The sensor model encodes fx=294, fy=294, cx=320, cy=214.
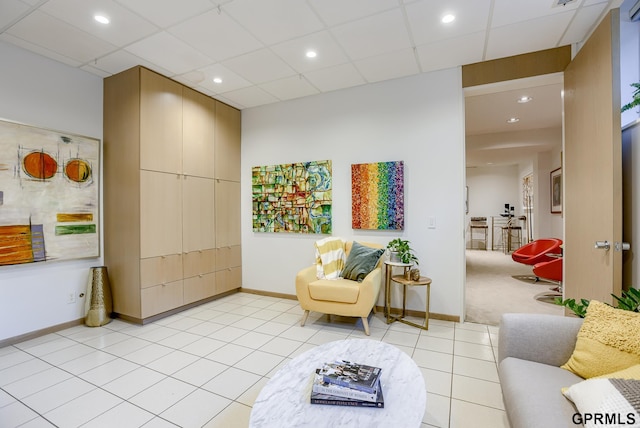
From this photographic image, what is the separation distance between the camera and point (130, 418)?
5.99 feet

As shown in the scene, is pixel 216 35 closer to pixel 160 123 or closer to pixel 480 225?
pixel 160 123

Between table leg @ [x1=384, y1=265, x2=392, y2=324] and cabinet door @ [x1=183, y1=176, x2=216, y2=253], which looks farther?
cabinet door @ [x1=183, y1=176, x2=216, y2=253]

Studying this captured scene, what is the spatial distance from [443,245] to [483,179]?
793 centimetres

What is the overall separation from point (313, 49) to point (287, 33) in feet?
1.17

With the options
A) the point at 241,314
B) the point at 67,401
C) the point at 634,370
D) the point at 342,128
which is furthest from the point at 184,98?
the point at 634,370

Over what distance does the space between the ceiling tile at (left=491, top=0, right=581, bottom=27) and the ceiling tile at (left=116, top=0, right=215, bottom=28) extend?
232 centimetres

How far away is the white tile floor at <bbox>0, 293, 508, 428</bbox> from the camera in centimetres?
185

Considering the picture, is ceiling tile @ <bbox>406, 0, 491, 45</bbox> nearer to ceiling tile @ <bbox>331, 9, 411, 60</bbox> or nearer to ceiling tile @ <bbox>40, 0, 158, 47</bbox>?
ceiling tile @ <bbox>331, 9, 411, 60</bbox>

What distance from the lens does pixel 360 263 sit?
3314 millimetres

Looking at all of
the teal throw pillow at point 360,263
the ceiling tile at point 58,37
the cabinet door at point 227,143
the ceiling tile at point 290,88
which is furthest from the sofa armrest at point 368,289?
the ceiling tile at point 58,37

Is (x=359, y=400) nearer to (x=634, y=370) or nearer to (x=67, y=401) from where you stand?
(x=634, y=370)

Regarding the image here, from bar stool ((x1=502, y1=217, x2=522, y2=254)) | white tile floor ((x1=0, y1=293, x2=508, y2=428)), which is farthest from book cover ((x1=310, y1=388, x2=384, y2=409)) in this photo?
bar stool ((x1=502, y1=217, x2=522, y2=254))

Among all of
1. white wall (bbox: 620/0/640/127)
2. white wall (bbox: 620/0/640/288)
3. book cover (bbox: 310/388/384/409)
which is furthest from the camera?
white wall (bbox: 620/0/640/127)

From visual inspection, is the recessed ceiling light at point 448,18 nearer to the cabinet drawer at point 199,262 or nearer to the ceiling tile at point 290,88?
the ceiling tile at point 290,88
